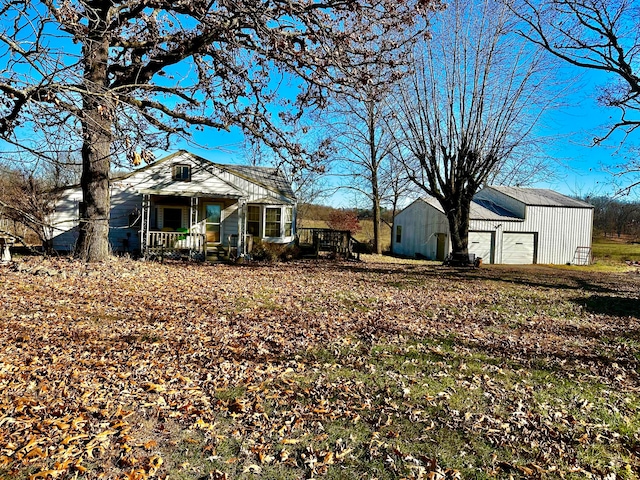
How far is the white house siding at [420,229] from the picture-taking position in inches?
1043

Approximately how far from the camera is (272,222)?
62.7ft

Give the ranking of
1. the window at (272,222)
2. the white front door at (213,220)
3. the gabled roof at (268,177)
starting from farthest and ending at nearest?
the gabled roof at (268,177) < the window at (272,222) < the white front door at (213,220)

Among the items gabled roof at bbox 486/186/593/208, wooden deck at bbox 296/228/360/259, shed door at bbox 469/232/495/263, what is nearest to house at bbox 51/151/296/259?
wooden deck at bbox 296/228/360/259

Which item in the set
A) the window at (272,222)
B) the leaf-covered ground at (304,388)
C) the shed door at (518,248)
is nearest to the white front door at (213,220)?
the window at (272,222)

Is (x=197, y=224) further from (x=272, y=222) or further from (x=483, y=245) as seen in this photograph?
(x=483, y=245)

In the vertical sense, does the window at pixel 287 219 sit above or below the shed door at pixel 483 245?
above

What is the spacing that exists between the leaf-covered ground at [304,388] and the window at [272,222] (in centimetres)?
1087

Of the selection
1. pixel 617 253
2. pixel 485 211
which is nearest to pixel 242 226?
pixel 485 211

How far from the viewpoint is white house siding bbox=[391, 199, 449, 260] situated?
2650 cm

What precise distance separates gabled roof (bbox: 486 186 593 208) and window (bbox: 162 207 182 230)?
21491 millimetres

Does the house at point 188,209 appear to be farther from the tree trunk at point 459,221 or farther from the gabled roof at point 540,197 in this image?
the gabled roof at point 540,197

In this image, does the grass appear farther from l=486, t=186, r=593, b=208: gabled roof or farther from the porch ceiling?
the porch ceiling

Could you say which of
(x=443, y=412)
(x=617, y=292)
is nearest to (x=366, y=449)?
(x=443, y=412)

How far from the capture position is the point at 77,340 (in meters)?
5.29
